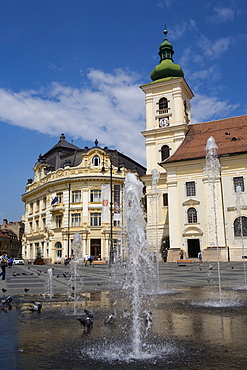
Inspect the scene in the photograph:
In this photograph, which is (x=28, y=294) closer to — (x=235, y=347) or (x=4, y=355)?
(x=4, y=355)

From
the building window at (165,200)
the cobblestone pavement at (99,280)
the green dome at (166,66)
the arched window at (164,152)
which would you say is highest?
the green dome at (166,66)

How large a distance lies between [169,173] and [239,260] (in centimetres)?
1120

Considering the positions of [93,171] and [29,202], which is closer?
[93,171]

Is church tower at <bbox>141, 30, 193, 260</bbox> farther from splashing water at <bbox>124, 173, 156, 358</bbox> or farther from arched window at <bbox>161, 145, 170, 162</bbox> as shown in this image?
splashing water at <bbox>124, 173, 156, 358</bbox>

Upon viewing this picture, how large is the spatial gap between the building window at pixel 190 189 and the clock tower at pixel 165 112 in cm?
567

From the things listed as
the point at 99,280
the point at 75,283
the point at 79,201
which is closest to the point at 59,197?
the point at 79,201

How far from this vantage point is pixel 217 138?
125 ft

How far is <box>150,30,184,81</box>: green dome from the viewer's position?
143ft

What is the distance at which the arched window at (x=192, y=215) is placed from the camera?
35.6 m

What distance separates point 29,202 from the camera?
188ft

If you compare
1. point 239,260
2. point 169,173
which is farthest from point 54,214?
point 239,260

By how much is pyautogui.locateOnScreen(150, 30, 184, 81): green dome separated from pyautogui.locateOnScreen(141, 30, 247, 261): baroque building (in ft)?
0.39

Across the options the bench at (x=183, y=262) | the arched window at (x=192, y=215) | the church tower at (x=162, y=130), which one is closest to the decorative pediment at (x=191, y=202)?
the arched window at (x=192, y=215)

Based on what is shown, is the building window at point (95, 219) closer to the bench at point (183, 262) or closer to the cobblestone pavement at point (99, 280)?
the bench at point (183, 262)
